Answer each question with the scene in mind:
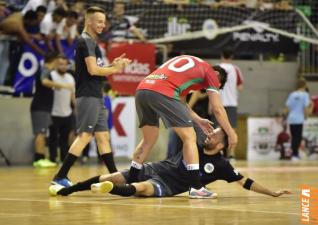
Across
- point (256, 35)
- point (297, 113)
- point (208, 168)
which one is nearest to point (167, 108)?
point (208, 168)

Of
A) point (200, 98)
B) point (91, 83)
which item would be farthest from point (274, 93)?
point (91, 83)

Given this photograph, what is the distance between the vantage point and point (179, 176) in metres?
8.70

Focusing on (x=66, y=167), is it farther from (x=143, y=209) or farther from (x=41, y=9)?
(x=41, y=9)

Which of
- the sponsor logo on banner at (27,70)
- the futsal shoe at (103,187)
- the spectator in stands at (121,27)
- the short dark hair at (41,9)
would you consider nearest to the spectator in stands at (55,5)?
the short dark hair at (41,9)

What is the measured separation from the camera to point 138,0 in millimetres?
20844

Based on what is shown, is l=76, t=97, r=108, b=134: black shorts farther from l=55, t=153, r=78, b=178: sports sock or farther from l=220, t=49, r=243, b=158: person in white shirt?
l=220, t=49, r=243, b=158: person in white shirt

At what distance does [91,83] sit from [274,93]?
15.1 meters

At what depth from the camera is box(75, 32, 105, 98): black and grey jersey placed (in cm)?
974

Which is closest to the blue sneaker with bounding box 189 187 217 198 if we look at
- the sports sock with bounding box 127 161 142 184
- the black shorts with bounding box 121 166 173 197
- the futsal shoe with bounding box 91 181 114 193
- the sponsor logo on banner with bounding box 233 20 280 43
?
the black shorts with bounding box 121 166 173 197

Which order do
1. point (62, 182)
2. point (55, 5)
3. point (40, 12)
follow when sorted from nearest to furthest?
1. point (62, 182)
2. point (40, 12)
3. point (55, 5)

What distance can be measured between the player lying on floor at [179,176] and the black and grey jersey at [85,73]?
4.44 ft

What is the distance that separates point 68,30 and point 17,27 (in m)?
1.28

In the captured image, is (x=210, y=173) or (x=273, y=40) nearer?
(x=210, y=173)

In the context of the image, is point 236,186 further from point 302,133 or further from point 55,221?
point 302,133
